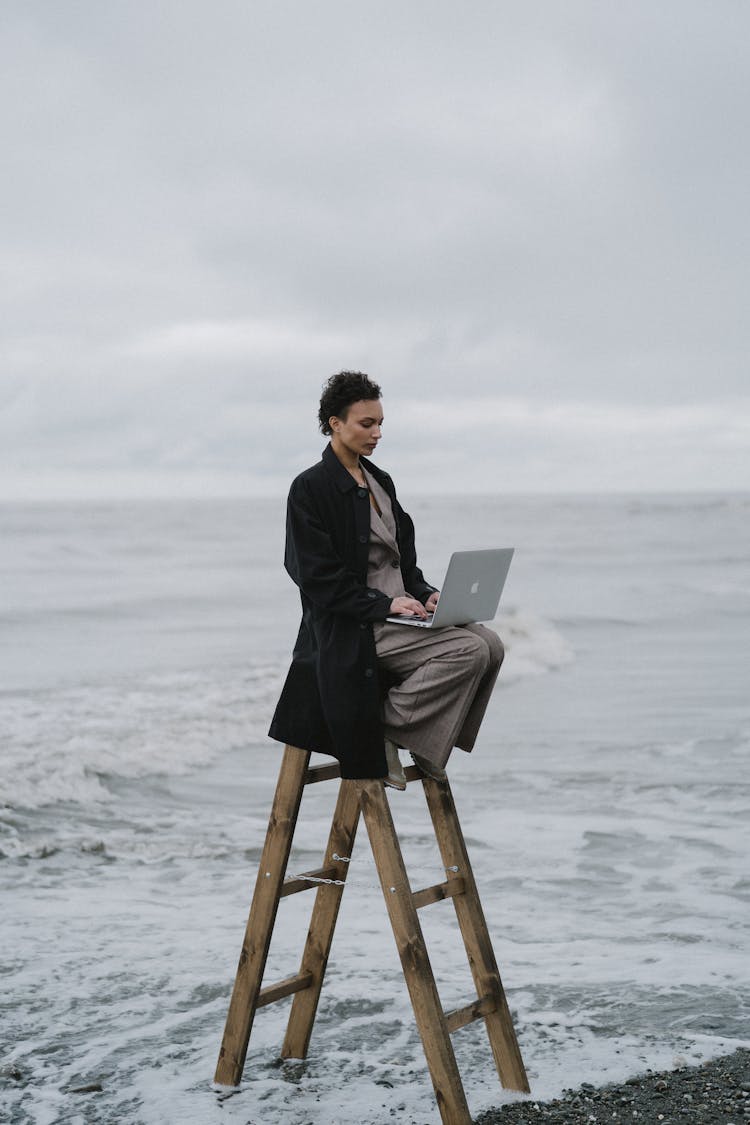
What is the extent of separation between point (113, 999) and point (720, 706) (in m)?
9.47

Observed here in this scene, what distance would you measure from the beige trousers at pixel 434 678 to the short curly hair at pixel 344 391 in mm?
727

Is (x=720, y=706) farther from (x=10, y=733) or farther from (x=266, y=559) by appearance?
(x=266, y=559)

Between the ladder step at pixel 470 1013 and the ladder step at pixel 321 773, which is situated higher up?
the ladder step at pixel 321 773

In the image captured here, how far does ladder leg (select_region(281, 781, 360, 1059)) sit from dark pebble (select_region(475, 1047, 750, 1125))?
784 millimetres

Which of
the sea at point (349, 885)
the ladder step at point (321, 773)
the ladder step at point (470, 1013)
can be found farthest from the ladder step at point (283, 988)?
the ladder step at point (321, 773)

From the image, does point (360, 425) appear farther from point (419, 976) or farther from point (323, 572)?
point (419, 976)

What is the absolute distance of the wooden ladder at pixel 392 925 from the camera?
12.3ft

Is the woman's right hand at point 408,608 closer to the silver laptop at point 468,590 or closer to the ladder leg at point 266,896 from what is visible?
the silver laptop at point 468,590

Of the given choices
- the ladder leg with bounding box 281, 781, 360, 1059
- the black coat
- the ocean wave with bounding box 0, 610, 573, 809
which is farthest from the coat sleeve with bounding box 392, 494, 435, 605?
the ocean wave with bounding box 0, 610, 573, 809

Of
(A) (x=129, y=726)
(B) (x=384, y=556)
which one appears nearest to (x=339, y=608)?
(B) (x=384, y=556)

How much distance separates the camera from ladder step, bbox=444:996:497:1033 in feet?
12.6

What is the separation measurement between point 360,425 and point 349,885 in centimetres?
354

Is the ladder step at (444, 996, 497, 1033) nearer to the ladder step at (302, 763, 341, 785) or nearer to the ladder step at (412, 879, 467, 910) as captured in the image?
the ladder step at (412, 879, 467, 910)

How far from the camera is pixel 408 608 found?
11.9 feet
